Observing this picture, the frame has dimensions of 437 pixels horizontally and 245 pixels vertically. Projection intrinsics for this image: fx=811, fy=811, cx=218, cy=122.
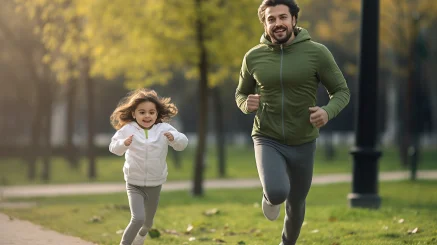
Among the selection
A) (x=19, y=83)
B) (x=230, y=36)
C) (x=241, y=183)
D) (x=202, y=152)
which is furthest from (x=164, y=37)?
(x=19, y=83)

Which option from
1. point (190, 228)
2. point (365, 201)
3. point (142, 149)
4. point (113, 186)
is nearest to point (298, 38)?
point (142, 149)

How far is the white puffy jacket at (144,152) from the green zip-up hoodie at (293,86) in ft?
2.57

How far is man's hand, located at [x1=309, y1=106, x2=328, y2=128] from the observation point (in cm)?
595

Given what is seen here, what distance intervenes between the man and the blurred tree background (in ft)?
Answer: 28.7

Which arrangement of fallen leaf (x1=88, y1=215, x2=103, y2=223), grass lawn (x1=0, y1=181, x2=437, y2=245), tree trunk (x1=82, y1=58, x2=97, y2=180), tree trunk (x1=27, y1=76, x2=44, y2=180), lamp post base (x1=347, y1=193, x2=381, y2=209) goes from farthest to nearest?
tree trunk (x1=27, y1=76, x2=44, y2=180) → tree trunk (x1=82, y1=58, x2=97, y2=180) → lamp post base (x1=347, y1=193, x2=381, y2=209) → fallen leaf (x1=88, y1=215, x2=103, y2=223) → grass lawn (x1=0, y1=181, x2=437, y2=245)

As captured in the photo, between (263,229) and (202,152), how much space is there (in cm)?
803

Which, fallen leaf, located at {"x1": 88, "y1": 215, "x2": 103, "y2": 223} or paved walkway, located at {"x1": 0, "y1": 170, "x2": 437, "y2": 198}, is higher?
fallen leaf, located at {"x1": 88, "y1": 215, "x2": 103, "y2": 223}

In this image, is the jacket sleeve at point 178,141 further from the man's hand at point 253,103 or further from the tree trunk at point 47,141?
the tree trunk at point 47,141

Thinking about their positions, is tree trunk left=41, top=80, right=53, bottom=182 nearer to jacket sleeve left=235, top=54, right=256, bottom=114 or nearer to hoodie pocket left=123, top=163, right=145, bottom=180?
hoodie pocket left=123, top=163, right=145, bottom=180

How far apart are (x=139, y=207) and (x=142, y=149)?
47cm

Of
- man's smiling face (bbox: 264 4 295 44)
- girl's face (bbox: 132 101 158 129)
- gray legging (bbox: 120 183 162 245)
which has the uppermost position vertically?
man's smiling face (bbox: 264 4 295 44)

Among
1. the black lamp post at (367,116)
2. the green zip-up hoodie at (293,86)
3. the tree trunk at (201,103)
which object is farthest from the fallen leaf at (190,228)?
the tree trunk at (201,103)

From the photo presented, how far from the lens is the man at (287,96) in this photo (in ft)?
20.0

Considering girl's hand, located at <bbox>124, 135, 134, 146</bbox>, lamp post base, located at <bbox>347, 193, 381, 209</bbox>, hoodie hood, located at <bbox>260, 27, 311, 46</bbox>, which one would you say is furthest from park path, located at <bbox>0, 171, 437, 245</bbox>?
lamp post base, located at <bbox>347, 193, 381, 209</bbox>
